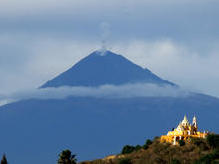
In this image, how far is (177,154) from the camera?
165 metres

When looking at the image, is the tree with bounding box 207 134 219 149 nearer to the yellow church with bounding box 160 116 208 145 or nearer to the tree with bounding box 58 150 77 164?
the yellow church with bounding box 160 116 208 145

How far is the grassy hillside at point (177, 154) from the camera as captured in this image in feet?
512

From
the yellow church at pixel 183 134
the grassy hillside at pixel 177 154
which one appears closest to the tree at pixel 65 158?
the grassy hillside at pixel 177 154

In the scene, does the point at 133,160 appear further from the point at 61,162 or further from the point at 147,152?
the point at 61,162

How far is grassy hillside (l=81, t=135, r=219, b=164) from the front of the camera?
156 m

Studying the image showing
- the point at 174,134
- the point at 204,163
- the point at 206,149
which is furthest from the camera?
the point at 174,134

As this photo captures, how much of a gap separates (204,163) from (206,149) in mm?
19623

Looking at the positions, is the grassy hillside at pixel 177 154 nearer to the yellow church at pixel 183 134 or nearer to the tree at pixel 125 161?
the tree at pixel 125 161

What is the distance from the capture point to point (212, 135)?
556 ft

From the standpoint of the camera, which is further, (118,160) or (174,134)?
(174,134)

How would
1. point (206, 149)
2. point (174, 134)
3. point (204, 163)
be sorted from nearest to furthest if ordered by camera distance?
1. point (204, 163)
2. point (206, 149)
3. point (174, 134)

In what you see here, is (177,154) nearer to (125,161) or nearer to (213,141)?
(213,141)

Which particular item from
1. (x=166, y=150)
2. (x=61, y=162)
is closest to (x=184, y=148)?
(x=166, y=150)

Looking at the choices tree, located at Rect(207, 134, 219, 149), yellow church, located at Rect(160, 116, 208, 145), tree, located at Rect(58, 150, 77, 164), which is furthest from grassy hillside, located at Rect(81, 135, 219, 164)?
tree, located at Rect(58, 150, 77, 164)
